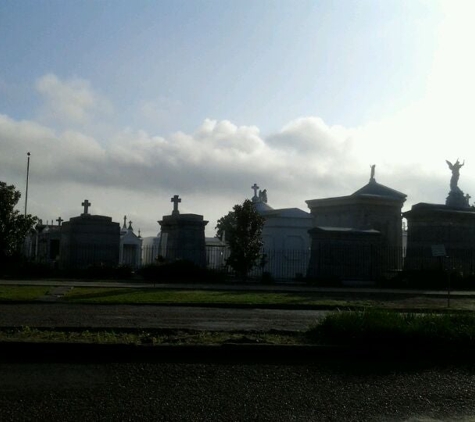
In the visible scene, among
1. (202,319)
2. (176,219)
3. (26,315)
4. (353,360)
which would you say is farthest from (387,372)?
→ (176,219)

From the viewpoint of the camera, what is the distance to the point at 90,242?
34.6 m

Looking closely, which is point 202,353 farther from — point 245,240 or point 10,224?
point 10,224

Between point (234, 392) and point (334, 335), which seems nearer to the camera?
point (234, 392)

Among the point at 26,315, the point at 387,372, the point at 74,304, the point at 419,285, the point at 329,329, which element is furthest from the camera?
the point at 419,285

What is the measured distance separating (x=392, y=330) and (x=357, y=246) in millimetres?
23570

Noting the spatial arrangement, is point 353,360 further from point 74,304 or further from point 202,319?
point 74,304

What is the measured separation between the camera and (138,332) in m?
10.4

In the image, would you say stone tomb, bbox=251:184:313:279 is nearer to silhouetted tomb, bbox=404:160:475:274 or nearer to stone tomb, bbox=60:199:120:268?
silhouetted tomb, bbox=404:160:475:274

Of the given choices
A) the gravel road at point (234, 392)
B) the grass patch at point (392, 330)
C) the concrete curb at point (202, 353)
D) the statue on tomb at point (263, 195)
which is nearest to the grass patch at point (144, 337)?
the concrete curb at point (202, 353)

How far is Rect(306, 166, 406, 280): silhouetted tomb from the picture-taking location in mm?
32375

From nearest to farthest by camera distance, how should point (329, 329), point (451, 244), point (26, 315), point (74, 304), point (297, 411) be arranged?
point (297, 411)
point (329, 329)
point (26, 315)
point (74, 304)
point (451, 244)

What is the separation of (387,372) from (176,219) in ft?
88.2

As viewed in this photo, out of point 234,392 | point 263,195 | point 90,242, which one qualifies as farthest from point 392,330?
point 263,195

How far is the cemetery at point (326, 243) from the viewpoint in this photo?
32406 millimetres
